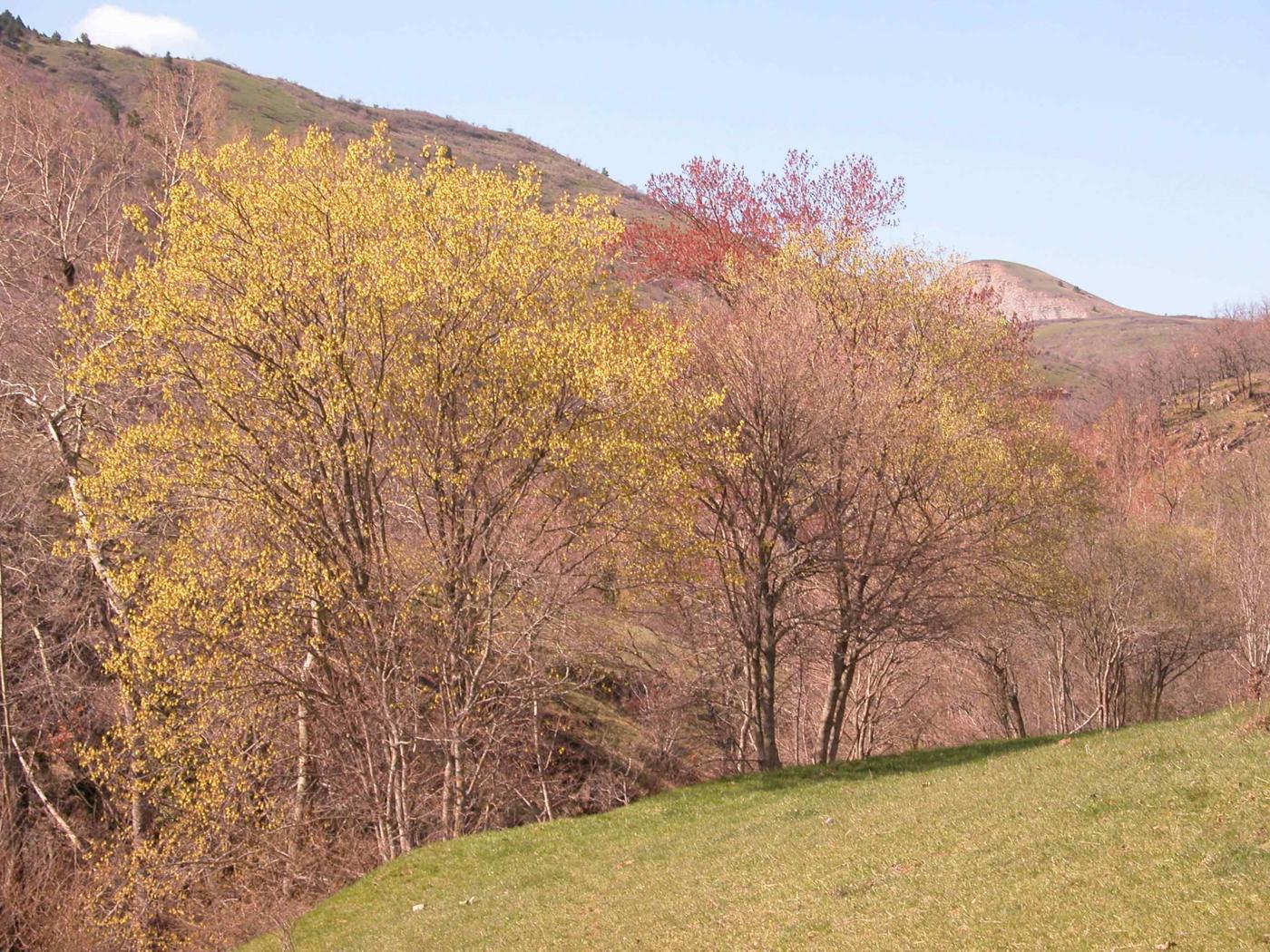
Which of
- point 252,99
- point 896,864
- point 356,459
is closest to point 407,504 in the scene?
point 356,459

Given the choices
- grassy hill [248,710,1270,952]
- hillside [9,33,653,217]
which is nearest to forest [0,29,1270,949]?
grassy hill [248,710,1270,952]

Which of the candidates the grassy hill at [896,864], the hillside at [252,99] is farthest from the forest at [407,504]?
the hillside at [252,99]

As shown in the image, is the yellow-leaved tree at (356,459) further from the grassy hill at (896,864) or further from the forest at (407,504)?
the grassy hill at (896,864)

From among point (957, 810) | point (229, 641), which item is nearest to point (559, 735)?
point (229, 641)

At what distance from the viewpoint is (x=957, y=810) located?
1484 cm

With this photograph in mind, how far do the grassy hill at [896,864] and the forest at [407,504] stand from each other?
4194mm

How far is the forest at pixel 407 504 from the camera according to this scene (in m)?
21.5

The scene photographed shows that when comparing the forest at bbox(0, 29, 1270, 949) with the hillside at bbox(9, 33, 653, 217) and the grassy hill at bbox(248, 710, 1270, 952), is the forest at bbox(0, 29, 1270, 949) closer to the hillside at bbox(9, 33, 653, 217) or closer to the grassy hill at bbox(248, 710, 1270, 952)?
the grassy hill at bbox(248, 710, 1270, 952)

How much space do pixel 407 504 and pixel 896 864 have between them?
1338 cm

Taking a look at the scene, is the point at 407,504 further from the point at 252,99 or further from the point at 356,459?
the point at 252,99

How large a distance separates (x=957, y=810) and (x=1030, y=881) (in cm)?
448

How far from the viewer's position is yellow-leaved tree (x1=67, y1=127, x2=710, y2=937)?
21.1 m

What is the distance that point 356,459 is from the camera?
22.1 m

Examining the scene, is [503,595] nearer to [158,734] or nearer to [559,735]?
[158,734]
